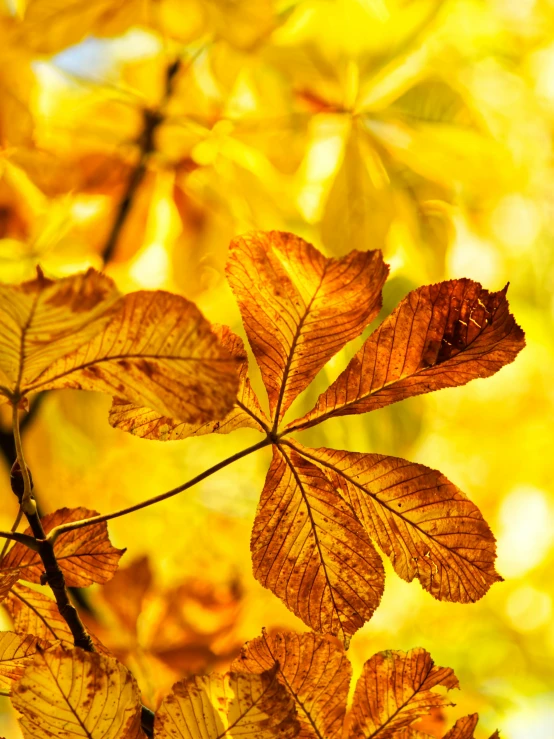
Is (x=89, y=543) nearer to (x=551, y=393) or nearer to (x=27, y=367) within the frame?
(x=27, y=367)

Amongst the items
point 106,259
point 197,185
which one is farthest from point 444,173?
point 106,259

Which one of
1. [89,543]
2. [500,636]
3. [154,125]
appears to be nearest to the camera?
[89,543]

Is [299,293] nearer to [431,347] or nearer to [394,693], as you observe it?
[431,347]

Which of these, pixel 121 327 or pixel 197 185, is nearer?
pixel 121 327

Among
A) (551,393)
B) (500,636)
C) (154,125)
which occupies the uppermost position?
(154,125)

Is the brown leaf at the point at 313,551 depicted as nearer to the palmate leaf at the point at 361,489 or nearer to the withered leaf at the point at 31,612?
the palmate leaf at the point at 361,489

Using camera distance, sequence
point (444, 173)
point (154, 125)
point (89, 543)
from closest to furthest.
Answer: point (89, 543)
point (444, 173)
point (154, 125)
